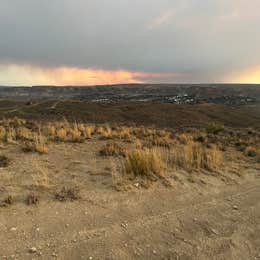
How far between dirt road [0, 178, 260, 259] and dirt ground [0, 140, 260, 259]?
0.04 feet

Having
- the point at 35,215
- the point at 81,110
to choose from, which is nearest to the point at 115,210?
the point at 35,215

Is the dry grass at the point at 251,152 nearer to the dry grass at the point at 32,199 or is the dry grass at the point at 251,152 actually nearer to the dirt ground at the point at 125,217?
the dirt ground at the point at 125,217

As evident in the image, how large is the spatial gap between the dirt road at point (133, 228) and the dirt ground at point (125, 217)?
1 cm

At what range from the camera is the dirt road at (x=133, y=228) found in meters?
3.78

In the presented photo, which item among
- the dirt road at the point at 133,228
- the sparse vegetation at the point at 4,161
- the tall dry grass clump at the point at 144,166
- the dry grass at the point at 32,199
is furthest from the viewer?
the sparse vegetation at the point at 4,161

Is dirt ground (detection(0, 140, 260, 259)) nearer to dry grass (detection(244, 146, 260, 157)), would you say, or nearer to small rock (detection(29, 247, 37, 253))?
small rock (detection(29, 247, 37, 253))

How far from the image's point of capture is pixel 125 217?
15.4 feet

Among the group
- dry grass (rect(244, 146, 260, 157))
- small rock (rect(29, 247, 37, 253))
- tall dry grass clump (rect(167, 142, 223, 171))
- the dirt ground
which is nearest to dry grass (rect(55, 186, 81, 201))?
the dirt ground

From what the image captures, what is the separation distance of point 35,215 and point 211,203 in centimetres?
307

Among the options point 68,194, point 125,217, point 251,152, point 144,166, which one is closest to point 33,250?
point 125,217

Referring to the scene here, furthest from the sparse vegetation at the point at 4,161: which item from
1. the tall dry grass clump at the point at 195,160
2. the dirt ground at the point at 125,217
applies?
the tall dry grass clump at the point at 195,160

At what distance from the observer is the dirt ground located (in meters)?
3.83

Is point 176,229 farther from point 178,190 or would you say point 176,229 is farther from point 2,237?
point 2,237

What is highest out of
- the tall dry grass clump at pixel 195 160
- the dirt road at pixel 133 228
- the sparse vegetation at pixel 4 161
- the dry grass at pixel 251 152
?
the sparse vegetation at pixel 4 161
